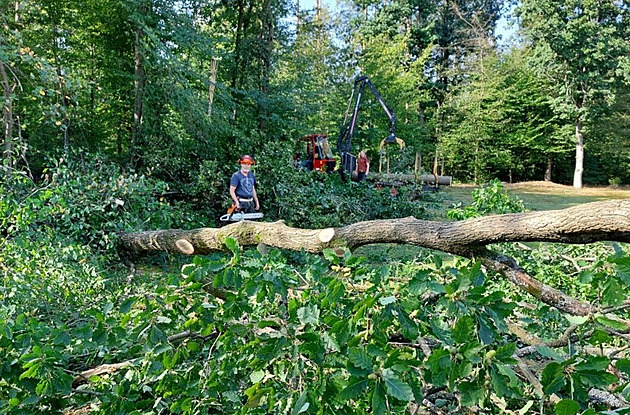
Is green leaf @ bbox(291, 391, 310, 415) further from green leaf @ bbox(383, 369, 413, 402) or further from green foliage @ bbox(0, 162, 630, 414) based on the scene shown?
green leaf @ bbox(383, 369, 413, 402)

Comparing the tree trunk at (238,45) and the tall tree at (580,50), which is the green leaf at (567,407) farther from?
the tall tree at (580,50)

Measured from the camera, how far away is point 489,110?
2559cm

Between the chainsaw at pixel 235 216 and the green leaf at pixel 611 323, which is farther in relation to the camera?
the chainsaw at pixel 235 216

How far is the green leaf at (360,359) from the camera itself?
1.09 meters

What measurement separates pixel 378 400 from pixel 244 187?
20.6 ft

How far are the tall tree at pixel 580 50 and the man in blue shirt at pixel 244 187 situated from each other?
73.9 ft

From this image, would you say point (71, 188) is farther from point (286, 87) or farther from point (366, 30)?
point (366, 30)

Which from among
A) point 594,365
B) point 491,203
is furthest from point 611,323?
point 491,203

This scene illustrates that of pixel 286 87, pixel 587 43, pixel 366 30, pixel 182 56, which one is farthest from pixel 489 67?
pixel 182 56

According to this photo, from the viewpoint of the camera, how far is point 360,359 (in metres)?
1.10

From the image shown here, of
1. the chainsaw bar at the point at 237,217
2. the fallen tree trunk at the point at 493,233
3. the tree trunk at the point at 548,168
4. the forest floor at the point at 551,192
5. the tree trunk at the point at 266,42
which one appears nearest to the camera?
the fallen tree trunk at the point at 493,233

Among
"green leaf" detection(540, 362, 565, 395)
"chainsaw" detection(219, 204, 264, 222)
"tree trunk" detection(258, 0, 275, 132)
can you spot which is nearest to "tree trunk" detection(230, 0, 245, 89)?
Result: "tree trunk" detection(258, 0, 275, 132)

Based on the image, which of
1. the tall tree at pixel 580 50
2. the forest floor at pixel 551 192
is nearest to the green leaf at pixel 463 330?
the forest floor at pixel 551 192

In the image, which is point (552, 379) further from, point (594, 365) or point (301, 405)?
point (301, 405)
